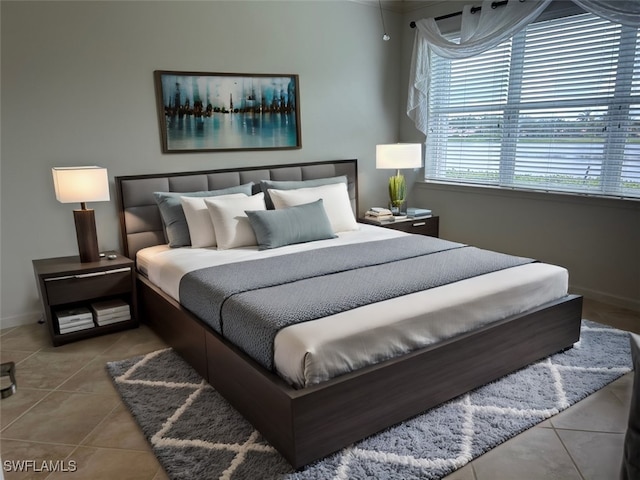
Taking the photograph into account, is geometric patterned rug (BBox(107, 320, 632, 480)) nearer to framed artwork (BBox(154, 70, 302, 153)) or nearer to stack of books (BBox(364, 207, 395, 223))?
framed artwork (BBox(154, 70, 302, 153))

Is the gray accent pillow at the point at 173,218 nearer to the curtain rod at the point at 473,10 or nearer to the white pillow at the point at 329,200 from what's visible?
the white pillow at the point at 329,200

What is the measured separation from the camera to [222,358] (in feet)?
7.86

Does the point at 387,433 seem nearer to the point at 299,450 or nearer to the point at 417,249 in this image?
the point at 299,450

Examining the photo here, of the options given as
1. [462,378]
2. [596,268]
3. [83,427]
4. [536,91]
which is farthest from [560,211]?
[83,427]

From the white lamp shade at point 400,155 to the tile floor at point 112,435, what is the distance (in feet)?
8.19

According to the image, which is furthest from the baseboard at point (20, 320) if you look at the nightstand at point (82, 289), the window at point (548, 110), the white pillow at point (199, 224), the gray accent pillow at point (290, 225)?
the window at point (548, 110)

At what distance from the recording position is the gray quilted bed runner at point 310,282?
2.20m

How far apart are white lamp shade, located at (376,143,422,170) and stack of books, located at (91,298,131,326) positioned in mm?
2518

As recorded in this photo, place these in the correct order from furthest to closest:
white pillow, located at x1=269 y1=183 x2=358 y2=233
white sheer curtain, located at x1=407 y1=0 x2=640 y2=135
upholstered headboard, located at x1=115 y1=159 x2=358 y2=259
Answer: white pillow, located at x1=269 y1=183 x2=358 y2=233
upholstered headboard, located at x1=115 y1=159 x2=358 y2=259
white sheer curtain, located at x1=407 y1=0 x2=640 y2=135

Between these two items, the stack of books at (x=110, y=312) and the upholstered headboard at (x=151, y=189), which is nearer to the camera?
the stack of books at (x=110, y=312)

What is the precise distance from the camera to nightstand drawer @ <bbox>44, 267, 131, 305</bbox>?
10.3 ft

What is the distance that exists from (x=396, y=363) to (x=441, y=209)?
10.2 feet

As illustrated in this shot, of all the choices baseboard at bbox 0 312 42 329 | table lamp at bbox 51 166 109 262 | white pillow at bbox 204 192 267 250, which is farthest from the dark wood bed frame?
baseboard at bbox 0 312 42 329

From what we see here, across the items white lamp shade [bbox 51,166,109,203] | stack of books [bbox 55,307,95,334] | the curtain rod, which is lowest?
stack of books [bbox 55,307,95,334]
